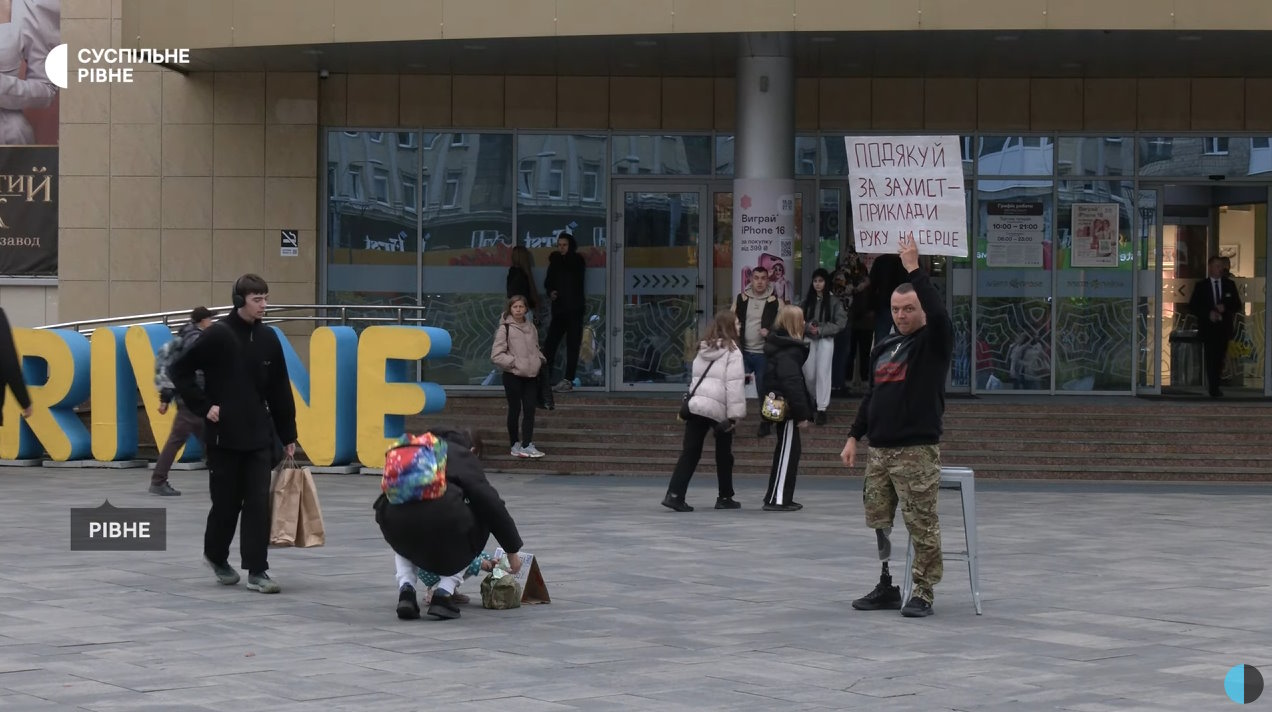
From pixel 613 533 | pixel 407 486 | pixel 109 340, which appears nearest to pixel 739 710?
pixel 407 486

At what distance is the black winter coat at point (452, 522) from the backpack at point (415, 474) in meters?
0.05

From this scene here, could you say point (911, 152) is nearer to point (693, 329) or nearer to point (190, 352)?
point (190, 352)

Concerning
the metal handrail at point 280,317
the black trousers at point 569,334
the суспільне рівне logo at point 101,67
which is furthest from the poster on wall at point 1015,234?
the суспільне рівне logo at point 101,67

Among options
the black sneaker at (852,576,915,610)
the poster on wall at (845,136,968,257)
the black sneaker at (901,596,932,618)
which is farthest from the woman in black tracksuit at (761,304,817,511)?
the black sneaker at (901,596,932,618)

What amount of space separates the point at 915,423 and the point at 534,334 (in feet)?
30.9

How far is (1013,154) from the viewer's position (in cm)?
2205

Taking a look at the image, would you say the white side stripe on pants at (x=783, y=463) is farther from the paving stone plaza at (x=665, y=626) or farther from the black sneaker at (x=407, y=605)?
the black sneaker at (x=407, y=605)

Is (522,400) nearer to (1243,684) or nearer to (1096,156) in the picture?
(1096,156)

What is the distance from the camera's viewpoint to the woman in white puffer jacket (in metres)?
14.3

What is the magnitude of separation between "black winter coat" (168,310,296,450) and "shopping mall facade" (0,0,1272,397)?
1227 centimetres

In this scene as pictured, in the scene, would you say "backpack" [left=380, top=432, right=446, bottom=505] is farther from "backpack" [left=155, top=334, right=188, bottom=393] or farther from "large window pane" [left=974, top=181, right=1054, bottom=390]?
"large window pane" [left=974, top=181, right=1054, bottom=390]

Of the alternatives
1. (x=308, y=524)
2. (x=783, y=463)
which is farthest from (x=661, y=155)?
(x=308, y=524)

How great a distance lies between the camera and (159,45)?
758 inches

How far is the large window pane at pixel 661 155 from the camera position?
22.2m
